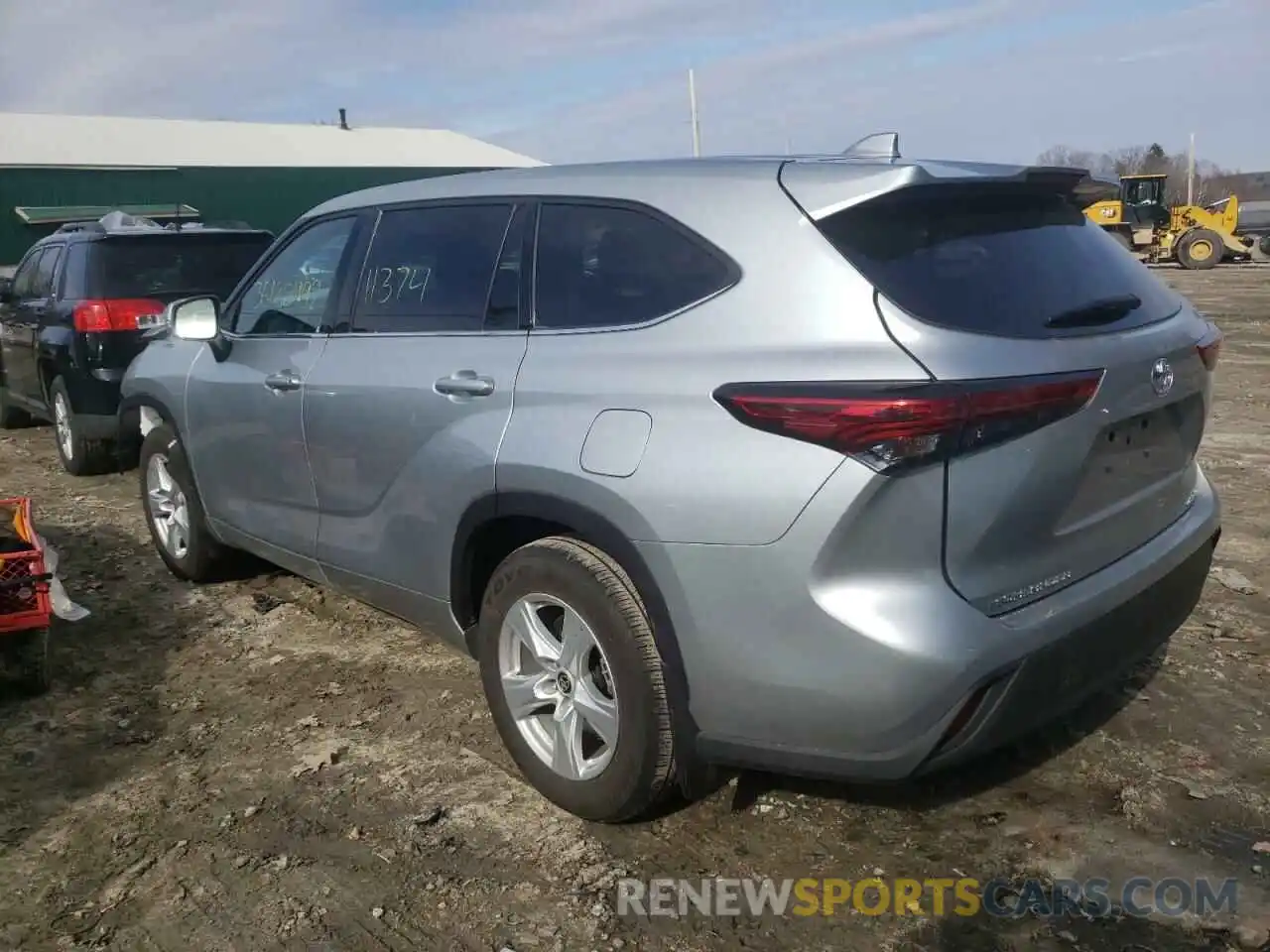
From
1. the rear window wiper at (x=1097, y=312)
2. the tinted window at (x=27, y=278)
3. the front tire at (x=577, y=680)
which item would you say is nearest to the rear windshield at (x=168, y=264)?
the tinted window at (x=27, y=278)

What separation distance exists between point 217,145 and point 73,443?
31.1 meters

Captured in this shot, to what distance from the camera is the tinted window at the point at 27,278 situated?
827 centimetres

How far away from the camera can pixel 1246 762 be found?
3.19 metres

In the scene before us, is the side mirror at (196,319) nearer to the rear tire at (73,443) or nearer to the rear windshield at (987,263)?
the rear windshield at (987,263)

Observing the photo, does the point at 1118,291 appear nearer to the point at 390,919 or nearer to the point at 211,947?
the point at 390,919

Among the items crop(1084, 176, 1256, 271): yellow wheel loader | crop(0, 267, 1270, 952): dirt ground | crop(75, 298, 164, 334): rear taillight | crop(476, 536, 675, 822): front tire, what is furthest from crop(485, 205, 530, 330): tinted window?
crop(1084, 176, 1256, 271): yellow wheel loader

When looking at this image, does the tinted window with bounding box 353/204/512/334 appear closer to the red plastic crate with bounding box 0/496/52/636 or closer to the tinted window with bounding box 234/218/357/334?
the tinted window with bounding box 234/218/357/334

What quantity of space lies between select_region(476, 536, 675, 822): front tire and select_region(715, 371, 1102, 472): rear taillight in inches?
26.1

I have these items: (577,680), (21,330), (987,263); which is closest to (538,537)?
(577,680)

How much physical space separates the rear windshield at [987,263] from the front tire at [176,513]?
11.3ft

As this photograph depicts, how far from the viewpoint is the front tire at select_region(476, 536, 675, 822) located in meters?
2.70

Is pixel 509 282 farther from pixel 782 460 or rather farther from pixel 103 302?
pixel 103 302

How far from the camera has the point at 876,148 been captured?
9.98 feet

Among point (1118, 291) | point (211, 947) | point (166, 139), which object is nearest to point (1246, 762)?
point (1118, 291)
